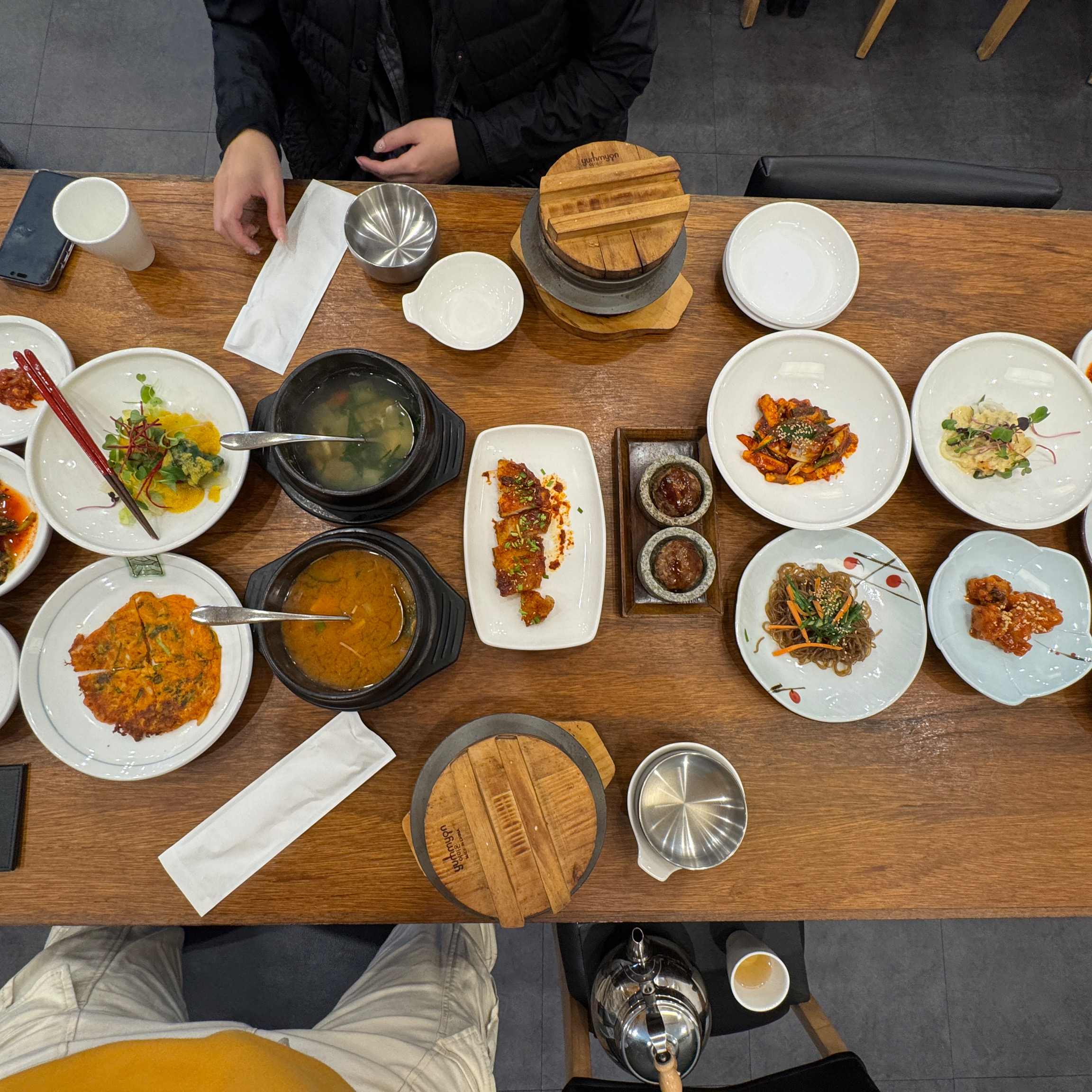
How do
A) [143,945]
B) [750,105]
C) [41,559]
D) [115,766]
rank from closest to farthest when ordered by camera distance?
[115,766], [41,559], [143,945], [750,105]

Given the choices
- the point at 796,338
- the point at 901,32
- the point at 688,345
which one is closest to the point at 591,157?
the point at 688,345

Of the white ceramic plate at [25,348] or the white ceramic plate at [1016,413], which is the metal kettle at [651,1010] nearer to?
the white ceramic plate at [1016,413]

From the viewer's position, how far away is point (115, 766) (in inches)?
66.9

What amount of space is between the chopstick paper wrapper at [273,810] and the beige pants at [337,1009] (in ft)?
1.26

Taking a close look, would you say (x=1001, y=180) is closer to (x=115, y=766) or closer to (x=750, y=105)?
(x=750, y=105)

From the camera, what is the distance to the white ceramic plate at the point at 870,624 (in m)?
1.83

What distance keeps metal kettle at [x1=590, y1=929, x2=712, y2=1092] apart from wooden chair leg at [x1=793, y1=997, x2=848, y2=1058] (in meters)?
0.40

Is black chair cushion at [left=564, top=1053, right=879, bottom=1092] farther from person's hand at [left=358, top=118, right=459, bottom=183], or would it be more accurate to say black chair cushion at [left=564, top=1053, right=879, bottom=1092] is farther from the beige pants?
person's hand at [left=358, top=118, right=459, bottom=183]

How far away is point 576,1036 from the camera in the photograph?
2.29 metres

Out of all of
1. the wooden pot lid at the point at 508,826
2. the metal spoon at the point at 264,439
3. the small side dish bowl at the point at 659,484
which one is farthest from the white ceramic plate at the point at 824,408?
the metal spoon at the point at 264,439

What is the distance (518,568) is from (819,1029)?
1989 millimetres

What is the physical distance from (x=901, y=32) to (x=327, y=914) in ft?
18.9

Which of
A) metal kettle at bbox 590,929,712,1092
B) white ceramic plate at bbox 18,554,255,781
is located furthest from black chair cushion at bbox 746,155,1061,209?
metal kettle at bbox 590,929,712,1092

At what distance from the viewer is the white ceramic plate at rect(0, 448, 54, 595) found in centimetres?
172
